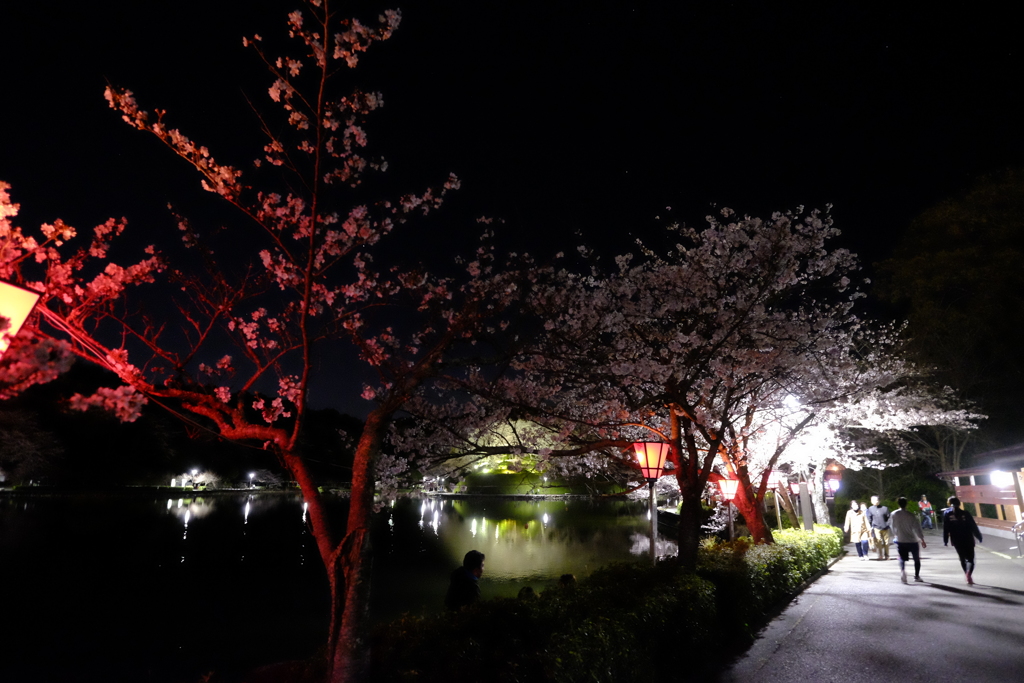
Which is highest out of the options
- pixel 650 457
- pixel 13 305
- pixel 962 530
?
pixel 13 305

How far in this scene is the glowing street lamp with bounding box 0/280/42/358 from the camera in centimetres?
345

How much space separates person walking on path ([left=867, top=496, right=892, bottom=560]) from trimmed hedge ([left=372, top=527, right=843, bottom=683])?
32.0ft

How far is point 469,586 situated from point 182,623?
44.0ft

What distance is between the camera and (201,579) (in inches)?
825

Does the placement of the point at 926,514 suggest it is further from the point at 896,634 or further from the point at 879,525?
the point at 896,634

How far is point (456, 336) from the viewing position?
6.68 meters

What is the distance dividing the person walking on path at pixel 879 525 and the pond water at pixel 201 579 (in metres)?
6.77

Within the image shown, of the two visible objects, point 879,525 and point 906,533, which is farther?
point 879,525

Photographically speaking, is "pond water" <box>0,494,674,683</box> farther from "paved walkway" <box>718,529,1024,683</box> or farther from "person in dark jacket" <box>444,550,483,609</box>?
"paved walkway" <box>718,529,1024,683</box>

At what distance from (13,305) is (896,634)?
31.9 ft

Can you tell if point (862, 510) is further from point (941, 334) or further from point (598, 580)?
point (598, 580)

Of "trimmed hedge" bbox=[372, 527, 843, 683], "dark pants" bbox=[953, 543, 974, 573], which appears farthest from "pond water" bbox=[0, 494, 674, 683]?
"dark pants" bbox=[953, 543, 974, 573]

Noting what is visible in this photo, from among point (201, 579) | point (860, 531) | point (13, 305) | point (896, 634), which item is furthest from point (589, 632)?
point (201, 579)

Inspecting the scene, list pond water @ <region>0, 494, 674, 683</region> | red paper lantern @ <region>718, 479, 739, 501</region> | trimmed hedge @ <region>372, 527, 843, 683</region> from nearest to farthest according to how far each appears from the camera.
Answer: trimmed hedge @ <region>372, 527, 843, 683</region>, pond water @ <region>0, 494, 674, 683</region>, red paper lantern @ <region>718, 479, 739, 501</region>
